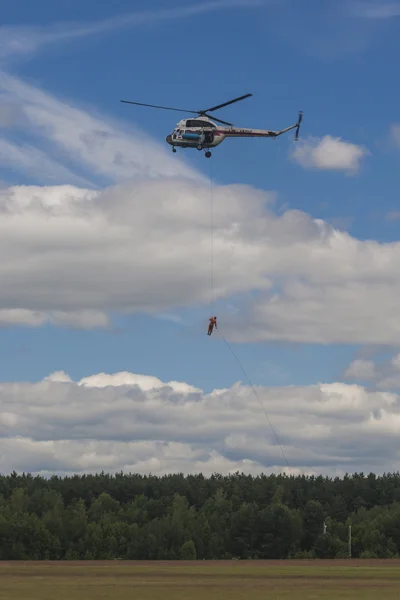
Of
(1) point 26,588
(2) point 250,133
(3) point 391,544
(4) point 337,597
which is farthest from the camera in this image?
(3) point 391,544

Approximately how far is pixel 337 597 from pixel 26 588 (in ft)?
65.0

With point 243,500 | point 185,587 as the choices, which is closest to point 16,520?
point 243,500

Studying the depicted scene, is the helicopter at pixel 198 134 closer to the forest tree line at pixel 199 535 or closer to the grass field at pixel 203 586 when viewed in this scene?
the grass field at pixel 203 586

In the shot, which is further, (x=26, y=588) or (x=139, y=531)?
(x=139, y=531)

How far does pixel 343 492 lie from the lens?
652 feet

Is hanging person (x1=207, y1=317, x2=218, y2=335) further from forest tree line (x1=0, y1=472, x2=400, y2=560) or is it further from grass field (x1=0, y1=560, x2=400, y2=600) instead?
forest tree line (x1=0, y1=472, x2=400, y2=560)

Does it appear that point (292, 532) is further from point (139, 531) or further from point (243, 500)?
point (243, 500)

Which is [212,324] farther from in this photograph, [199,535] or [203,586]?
[199,535]

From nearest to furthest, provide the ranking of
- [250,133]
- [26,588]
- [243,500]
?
[26,588], [250,133], [243,500]

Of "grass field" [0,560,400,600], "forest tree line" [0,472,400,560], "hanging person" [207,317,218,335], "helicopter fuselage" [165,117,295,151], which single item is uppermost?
"helicopter fuselage" [165,117,295,151]

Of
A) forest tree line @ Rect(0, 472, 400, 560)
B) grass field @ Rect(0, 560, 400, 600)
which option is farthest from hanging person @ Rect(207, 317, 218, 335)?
forest tree line @ Rect(0, 472, 400, 560)

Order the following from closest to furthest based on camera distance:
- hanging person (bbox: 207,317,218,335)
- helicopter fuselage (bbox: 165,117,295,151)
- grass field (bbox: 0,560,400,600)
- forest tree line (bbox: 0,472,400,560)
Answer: grass field (bbox: 0,560,400,600), hanging person (bbox: 207,317,218,335), helicopter fuselage (bbox: 165,117,295,151), forest tree line (bbox: 0,472,400,560)

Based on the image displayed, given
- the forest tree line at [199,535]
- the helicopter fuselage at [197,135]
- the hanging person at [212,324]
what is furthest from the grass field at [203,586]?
the forest tree line at [199,535]

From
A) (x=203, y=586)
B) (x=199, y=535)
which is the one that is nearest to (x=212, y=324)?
(x=203, y=586)
